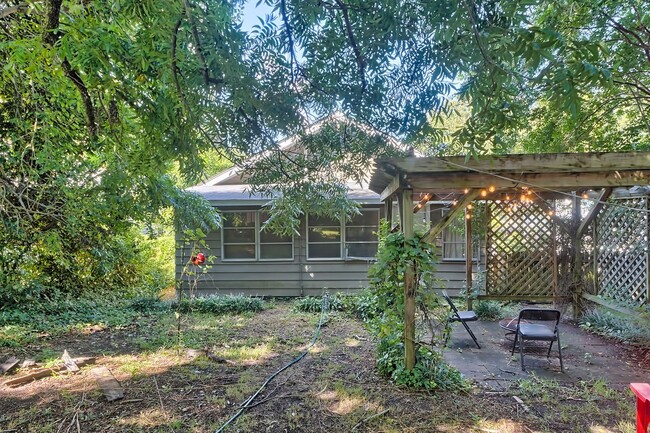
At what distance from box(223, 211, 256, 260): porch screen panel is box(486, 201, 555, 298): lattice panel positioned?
5.05 meters

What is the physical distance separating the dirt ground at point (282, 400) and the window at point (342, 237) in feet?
12.7

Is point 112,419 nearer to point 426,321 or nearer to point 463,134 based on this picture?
point 426,321

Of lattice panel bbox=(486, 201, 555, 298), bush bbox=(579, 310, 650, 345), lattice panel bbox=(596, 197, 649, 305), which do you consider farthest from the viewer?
lattice panel bbox=(486, 201, 555, 298)

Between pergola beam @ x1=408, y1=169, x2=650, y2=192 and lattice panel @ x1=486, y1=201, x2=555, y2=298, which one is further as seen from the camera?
lattice panel @ x1=486, y1=201, x2=555, y2=298

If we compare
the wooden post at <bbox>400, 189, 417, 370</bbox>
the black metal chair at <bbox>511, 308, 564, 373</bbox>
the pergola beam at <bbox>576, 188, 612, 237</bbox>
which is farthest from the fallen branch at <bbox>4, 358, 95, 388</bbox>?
the pergola beam at <bbox>576, 188, 612, 237</bbox>

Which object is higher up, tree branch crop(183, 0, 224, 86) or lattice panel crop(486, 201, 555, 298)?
tree branch crop(183, 0, 224, 86)

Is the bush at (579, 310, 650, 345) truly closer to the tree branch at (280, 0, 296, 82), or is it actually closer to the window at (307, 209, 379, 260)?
the window at (307, 209, 379, 260)

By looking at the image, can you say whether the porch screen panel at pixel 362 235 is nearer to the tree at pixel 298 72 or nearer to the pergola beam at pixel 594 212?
the pergola beam at pixel 594 212

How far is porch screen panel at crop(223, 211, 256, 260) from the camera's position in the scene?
8414mm

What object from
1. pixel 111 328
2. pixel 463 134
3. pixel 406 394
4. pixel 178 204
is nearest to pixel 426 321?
pixel 406 394

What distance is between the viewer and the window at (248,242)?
8422 millimetres

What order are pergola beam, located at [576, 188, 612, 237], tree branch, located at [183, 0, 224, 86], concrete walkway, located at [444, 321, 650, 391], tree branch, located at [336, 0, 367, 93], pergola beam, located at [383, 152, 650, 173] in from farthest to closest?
pergola beam, located at [576, 188, 612, 237]
concrete walkway, located at [444, 321, 650, 391]
pergola beam, located at [383, 152, 650, 173]
tree branch, located at [336, 0, 367, 93]
tree branch, located at [183, 0, 224, 86]

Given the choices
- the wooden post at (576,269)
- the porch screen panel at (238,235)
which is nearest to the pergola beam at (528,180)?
the wooden post at (576,269)

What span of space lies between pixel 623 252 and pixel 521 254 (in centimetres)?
138
